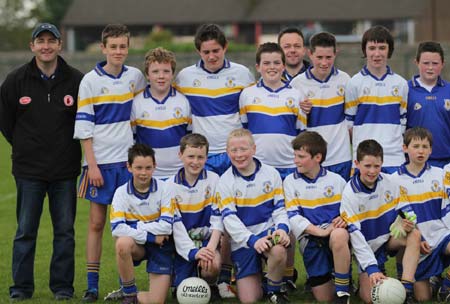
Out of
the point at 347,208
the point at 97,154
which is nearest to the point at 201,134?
the point at 97,154

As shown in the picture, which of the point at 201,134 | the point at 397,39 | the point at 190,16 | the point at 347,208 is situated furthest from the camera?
Result: the point at 190,16

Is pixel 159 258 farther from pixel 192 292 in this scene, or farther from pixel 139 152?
pixel 139 152

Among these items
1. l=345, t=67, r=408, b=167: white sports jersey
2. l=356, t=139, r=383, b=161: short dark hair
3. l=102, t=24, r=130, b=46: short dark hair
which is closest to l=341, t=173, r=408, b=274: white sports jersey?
l=356, t=139, r=383, b=161: short dark hair

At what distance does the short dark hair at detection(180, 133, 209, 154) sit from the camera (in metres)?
7.56

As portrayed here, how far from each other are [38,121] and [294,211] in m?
2.28

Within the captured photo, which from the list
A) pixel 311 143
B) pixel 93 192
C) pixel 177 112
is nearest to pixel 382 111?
pixel 311 143

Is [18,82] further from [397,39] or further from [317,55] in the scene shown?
[397,39]

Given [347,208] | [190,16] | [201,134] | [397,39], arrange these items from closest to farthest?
1. [347,208]
2. [201,134]
3. [397,39]
4. [190,16]

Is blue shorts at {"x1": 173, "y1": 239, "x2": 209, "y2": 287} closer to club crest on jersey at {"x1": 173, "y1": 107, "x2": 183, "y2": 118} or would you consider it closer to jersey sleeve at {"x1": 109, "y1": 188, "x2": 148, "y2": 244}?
jersey sleeve at {"x1": 109, "y1": 188, "x2": 148, "y2": 244}

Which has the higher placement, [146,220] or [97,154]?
[97,154]

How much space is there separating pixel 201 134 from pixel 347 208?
1.45m

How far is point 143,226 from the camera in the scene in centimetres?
752

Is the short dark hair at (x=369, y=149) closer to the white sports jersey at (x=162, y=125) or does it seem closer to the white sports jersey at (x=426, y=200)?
the white sports jersey at (x=426, y=200)

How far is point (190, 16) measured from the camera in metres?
59.3
